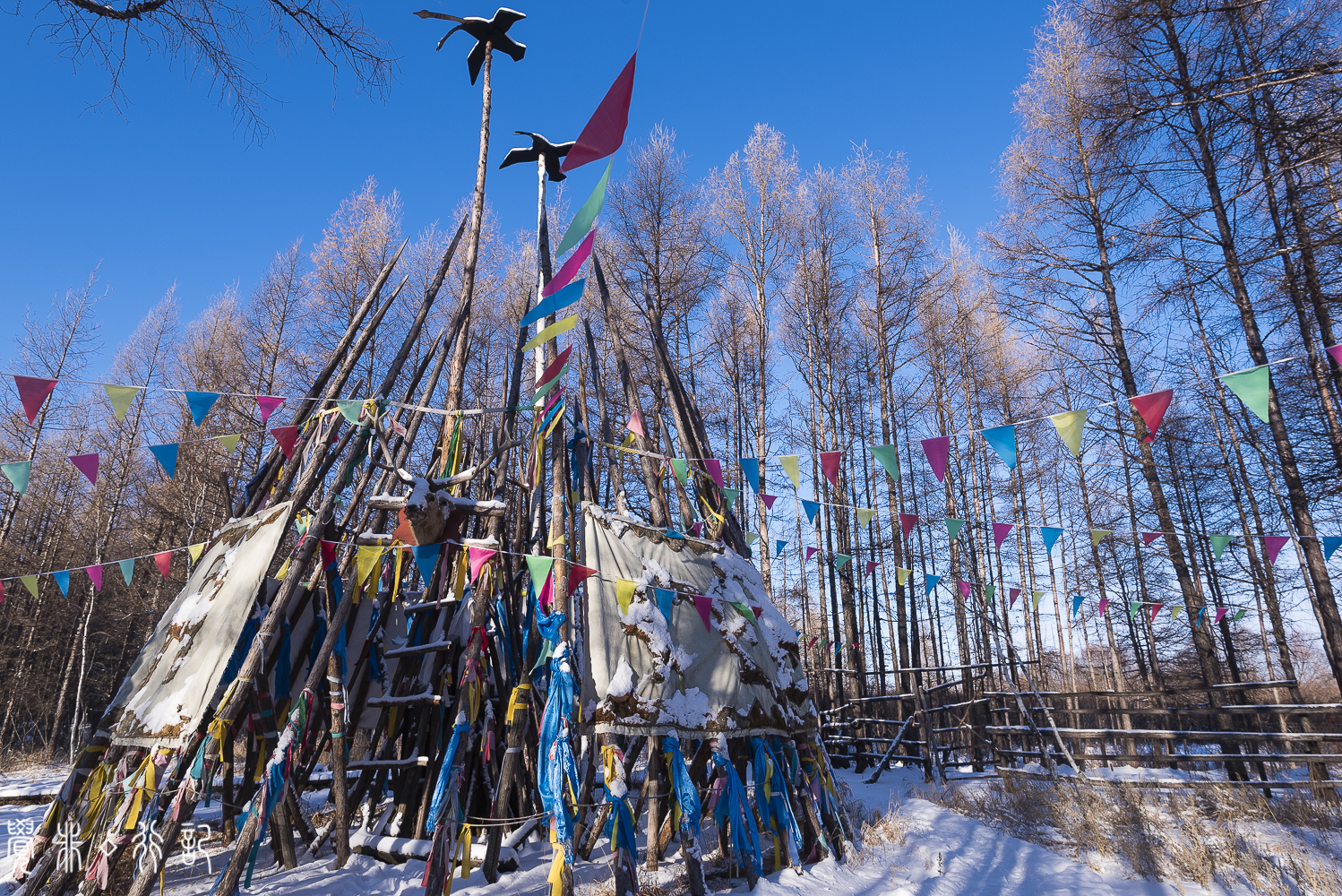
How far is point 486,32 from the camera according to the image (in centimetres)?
680

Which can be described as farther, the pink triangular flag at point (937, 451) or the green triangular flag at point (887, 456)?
the green triangular flag at point (887, 456)

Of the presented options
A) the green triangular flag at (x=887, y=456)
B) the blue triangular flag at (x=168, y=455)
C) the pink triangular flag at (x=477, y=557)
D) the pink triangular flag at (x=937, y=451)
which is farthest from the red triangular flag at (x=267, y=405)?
the pink triangular flag at (x=937, y=451)

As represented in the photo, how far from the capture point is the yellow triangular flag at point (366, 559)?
15.8 ft

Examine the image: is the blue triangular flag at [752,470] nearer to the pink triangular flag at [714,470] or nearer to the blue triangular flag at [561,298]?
the pink triangular flag at [714,470]

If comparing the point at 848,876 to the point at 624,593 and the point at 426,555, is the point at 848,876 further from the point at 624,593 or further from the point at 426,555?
the point at 426,555

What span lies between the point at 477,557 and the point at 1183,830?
584 cm

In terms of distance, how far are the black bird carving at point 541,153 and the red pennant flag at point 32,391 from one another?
172 inches

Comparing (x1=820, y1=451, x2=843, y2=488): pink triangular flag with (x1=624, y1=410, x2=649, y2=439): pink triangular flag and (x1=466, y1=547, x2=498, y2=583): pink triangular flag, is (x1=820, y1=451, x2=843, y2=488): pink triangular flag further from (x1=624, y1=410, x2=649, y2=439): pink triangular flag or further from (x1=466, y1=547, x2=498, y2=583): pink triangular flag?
(x1=466, y1=547, x2=498, y2=583): pink triangular flag

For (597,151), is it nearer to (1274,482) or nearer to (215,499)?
(215,499)

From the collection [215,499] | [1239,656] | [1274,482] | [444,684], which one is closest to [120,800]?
[444,684]

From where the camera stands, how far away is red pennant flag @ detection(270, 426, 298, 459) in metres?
5.34

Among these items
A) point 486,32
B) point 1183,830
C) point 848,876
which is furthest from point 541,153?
point 1183,830

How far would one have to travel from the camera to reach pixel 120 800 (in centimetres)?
423

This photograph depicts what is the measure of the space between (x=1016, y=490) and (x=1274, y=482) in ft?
16.2
